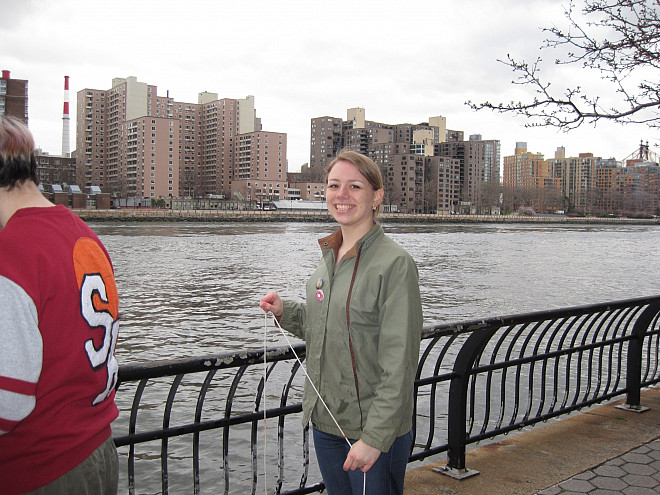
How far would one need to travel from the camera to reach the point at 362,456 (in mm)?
2291

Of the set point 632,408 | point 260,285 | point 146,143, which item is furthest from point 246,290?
point 146,143

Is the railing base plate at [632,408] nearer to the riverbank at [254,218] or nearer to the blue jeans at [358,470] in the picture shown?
the blue jeans at [358,470]

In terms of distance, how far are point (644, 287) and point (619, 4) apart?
88.1 ft

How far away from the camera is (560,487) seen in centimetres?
423

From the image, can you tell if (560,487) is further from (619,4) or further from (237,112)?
(237,112)

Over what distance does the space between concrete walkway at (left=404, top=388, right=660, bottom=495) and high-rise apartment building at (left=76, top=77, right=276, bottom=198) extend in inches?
6126

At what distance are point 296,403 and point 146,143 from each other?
519 feet

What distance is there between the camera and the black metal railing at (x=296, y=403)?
3314 millimetres

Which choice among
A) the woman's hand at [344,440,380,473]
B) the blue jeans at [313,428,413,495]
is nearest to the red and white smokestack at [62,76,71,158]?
the blue jeans at [313,428,413,495]

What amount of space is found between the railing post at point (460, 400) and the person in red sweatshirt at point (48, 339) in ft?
9.75

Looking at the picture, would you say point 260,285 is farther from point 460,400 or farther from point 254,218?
point 254,218

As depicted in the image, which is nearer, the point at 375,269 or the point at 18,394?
the point at 18,394

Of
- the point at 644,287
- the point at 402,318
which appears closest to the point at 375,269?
the point at 402,318

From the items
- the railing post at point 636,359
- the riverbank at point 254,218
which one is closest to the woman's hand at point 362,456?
the railing post at point 636,359
